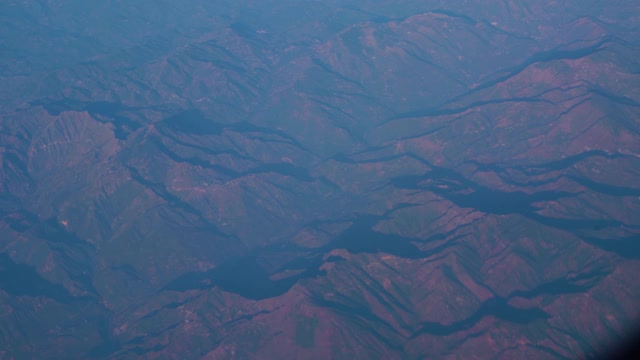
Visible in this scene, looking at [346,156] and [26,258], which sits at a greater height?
[346,156]

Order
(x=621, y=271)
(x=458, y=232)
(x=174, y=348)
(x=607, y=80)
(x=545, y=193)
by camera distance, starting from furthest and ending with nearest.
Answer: (x=607, y=80) < (x=545, y=193) < (x=458, y=232) < (x=174, y=348) < (x=621, y=271)

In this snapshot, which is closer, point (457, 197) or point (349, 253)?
point (349, 253)

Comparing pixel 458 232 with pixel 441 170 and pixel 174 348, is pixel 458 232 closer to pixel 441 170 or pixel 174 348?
pixel 441 170

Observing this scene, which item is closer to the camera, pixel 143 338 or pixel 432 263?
pixel 432 263

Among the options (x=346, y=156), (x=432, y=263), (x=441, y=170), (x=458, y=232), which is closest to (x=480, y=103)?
(x=441, y=170)

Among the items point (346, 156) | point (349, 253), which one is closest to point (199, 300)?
point (349, 253)

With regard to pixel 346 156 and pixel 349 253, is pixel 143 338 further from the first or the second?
pixel 346 156

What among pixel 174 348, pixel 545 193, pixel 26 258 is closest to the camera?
pixel 174 348

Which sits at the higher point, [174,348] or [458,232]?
[458,232]

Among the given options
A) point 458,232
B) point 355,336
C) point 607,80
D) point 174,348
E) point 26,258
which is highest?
point 607,80
